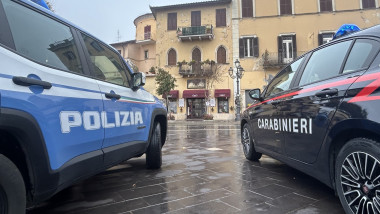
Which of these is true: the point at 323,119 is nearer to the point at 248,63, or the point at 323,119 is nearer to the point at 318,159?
the point at 318,159

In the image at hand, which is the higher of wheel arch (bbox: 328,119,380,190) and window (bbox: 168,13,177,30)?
window (bbox: 168,13,177,30)

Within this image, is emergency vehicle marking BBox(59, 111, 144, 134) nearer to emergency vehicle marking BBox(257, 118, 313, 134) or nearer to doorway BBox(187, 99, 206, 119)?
emergency vehicle marking BBox(257, 118, 313, 134)

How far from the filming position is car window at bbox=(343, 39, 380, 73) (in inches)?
76.0

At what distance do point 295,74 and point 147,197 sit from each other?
2.23 m

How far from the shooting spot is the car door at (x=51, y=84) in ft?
4.82

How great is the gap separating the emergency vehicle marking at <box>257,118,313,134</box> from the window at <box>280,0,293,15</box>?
25.0 metres

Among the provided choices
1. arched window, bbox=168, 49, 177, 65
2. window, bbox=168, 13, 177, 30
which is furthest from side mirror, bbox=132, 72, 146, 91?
window, bbox=168, 13, 177, 30

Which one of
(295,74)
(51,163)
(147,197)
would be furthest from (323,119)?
(51,163)

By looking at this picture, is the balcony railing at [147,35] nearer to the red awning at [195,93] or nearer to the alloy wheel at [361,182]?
the red awning at [195,93]

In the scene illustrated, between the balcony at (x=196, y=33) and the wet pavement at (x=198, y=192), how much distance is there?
23275mm

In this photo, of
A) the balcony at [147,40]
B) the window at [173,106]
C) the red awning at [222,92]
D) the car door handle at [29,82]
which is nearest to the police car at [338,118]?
the car door handle at [29,82]

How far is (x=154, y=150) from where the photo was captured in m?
3.87

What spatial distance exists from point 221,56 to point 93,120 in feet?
83.2

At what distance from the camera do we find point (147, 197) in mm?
2719
